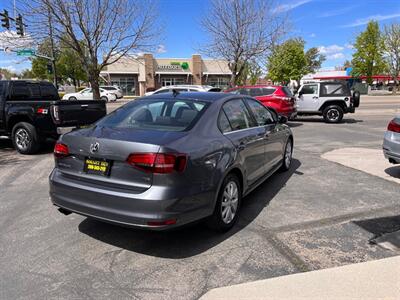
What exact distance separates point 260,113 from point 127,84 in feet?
155

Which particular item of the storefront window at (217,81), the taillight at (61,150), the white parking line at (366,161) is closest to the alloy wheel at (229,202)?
the taillight at (61,150)

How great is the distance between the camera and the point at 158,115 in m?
4.03

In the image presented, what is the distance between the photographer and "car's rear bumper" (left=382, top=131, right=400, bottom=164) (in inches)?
226

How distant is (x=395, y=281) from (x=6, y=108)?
8.99 meters

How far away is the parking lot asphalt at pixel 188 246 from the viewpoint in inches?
117

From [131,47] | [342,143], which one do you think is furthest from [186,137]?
[131,47]

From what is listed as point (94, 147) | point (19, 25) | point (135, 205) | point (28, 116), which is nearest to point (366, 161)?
point (135, 205)

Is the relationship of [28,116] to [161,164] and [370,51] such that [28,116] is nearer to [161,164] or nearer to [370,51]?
[161,164]

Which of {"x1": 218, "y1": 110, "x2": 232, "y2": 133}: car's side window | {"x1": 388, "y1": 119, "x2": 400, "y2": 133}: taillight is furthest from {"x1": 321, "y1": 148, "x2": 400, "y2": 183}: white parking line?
{"x1": 218, "y1": 110, "x2": 232, "y2": 133}: car's side window

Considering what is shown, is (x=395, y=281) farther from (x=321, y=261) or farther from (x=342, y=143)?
(x=342, y=143)

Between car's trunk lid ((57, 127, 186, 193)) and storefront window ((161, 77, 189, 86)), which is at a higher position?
storefront window ((161, 77, 189, 86))

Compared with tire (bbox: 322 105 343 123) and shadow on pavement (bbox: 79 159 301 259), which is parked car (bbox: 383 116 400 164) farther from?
tire (bbox: 322 105 343 123)

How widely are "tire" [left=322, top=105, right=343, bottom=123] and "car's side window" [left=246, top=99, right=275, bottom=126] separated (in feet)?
37.2

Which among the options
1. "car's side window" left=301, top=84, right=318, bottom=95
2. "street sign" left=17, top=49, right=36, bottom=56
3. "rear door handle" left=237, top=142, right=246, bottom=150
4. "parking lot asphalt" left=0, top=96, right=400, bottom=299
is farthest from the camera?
"street sign" left=17, top=49, right=36, bottom=56
